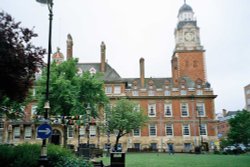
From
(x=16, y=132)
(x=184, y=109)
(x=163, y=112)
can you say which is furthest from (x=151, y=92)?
(x=16, y=132)

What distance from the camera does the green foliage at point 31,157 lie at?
34.7 ft

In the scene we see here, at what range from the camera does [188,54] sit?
5603 centimetres

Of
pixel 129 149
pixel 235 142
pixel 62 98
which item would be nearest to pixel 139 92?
pixel 129 149

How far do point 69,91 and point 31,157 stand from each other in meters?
19.1

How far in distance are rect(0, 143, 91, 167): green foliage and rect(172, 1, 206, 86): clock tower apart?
1725 inches

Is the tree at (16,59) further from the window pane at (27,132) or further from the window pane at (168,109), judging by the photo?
the window pane at (168,109)

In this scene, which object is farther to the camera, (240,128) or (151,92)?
(151,92)

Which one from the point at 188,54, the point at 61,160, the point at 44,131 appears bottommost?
the point at 61,160

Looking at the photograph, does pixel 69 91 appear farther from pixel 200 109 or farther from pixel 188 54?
pixel 188 54

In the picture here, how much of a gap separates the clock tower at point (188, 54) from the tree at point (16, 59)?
144 feet

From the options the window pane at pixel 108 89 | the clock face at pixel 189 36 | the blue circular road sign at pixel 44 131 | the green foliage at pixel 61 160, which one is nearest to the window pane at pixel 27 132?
the window pane at pixel 108 89

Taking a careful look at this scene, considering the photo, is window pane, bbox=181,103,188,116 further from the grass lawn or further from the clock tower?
the grass lawn

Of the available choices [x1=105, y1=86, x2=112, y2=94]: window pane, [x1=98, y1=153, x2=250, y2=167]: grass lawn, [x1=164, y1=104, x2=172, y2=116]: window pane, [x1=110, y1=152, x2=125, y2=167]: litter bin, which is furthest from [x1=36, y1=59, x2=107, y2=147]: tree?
[x1=164, y1=104, x2=172, y2=116]: window pane

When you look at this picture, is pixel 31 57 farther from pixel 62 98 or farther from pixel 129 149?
pixel 129 149
